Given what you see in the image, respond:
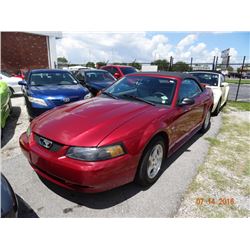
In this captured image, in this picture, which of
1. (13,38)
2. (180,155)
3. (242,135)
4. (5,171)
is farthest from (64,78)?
(13,38)

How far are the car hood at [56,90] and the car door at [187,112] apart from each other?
8.80ft

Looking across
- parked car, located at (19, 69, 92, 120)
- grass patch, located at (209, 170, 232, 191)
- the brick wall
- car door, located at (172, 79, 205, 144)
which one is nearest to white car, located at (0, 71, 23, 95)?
parked car, located at (19, 69, 92, 120)

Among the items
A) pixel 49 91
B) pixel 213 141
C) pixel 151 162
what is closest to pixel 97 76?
pixel 49 91

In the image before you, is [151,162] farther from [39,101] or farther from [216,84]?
[216,84]

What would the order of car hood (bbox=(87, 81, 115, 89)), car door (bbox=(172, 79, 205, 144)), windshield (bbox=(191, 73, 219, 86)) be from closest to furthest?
1. car door (bbox=(172, 79, 205, 144))
2. car hood (bbox=(87, 81, 115, 89))
3. windshield (bbox=(191, 73, 219, 86))

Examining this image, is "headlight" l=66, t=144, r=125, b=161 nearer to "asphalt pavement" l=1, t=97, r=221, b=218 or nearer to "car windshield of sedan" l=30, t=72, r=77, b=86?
"asphalt pavement" l=1, t=97, r=221, b=218

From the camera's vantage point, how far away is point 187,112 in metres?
3.42

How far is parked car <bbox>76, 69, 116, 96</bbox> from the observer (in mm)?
6895

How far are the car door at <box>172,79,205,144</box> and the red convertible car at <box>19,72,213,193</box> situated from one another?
0.02 m

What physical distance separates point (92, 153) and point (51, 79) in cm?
440

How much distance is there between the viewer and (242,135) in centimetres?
508
